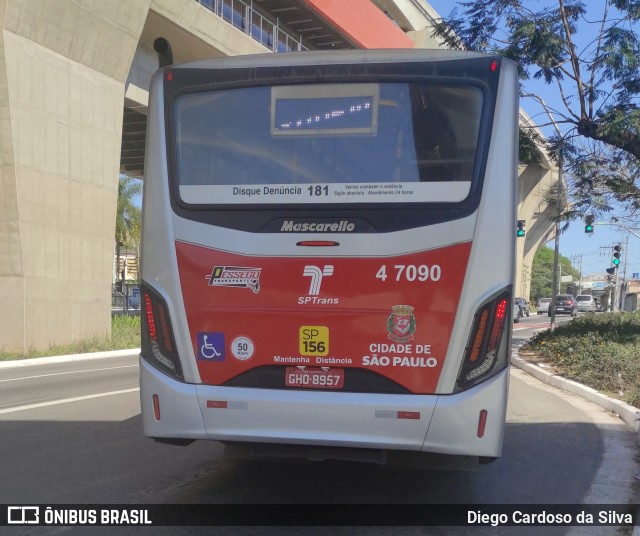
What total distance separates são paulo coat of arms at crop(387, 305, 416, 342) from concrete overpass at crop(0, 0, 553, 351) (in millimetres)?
16614

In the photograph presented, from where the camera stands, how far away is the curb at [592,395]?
8.84m

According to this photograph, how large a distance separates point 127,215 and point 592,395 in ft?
111

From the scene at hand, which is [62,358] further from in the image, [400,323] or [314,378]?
[400,323]

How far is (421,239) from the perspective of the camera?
15.3 feet

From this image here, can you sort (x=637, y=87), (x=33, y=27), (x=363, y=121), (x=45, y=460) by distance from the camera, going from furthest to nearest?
(x=33, y=27) < (x=637, y=87) < (x=45, y=460) < (x=363, y=121)

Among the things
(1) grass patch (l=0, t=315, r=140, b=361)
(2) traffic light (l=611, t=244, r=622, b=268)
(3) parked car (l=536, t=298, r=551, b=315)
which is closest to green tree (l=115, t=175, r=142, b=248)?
(1) grass patch (l=0, t=315, r=140, b=361)

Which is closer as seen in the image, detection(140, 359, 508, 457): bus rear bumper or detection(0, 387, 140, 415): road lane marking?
detection(140, 359, 508, 457): bus rear bumper

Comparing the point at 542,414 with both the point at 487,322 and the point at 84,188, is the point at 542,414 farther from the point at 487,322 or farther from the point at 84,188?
the point at 84,188

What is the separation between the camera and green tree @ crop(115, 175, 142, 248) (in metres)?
39.8

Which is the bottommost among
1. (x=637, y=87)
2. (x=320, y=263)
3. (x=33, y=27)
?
(x=320, y=263)

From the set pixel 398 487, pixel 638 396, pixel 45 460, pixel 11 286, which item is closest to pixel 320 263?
pixel 398 487

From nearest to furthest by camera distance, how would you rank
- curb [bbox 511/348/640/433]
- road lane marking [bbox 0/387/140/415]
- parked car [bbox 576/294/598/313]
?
curb [bbox 511/348/640/433]
road lane marking [bbox 0/387/140/415]
parked car [bbox 576/294/598/313]

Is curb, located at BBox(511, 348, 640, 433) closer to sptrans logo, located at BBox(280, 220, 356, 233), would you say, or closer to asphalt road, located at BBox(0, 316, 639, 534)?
asphalt road, located at BBox(0, 316, 639, 534)

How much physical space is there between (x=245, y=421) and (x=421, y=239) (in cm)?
177
